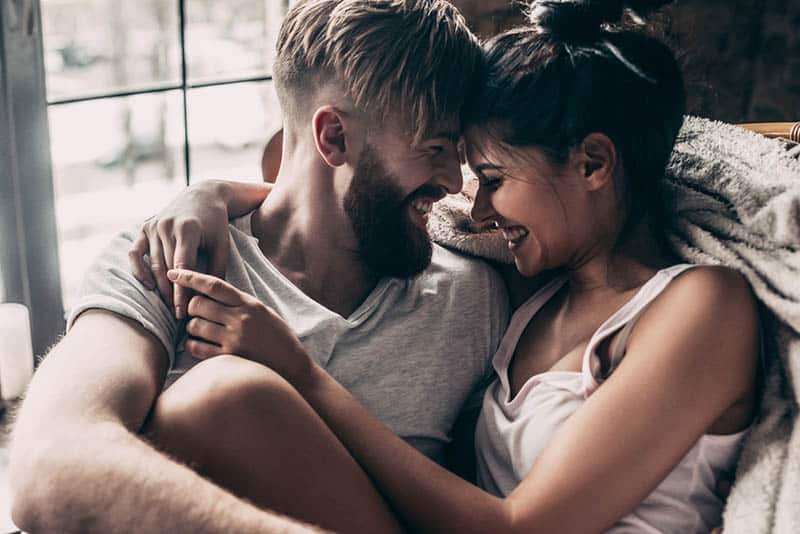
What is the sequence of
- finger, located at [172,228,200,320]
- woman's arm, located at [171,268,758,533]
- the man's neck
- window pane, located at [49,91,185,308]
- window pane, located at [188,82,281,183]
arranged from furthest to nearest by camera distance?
window pane, located at [188,82,281,183]
window pane, located at [49,91,185,308]
the man's neck
finger, located at [172,228,200,320]
woman's arm, located at [171,268,758,533]

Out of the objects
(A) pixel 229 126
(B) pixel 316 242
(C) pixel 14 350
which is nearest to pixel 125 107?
(A) pixel 229 126

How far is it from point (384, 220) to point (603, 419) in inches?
18.7

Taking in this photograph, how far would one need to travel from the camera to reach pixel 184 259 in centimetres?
123

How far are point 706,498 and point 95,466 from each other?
75 cm

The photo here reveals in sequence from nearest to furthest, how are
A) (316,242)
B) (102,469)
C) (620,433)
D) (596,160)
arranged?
(102,469) < (620,433) < (596,160) < (316,242)

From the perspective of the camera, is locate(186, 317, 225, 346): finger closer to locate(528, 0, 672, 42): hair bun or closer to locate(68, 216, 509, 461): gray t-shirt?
locate(68, 216, 509, 461): gray t-shirt

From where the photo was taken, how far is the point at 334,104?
54.8 inches

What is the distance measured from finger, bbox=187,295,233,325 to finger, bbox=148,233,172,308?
9 cm

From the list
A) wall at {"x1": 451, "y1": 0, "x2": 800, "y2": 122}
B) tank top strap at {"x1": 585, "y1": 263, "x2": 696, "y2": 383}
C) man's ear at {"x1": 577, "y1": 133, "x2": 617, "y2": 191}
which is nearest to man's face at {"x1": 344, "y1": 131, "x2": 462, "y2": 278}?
man's ear at {"x1": 577, "y1": 133, "x2": 617, "y2": 191}

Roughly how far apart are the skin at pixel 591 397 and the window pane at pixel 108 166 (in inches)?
46.4

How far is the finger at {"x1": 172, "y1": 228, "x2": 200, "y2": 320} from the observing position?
122 centimetres

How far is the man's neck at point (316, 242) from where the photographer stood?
1.44m

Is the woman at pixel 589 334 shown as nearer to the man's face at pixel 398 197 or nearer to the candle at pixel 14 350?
the man's face at pixel 398 197

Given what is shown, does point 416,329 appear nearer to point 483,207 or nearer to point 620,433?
point 483,207
